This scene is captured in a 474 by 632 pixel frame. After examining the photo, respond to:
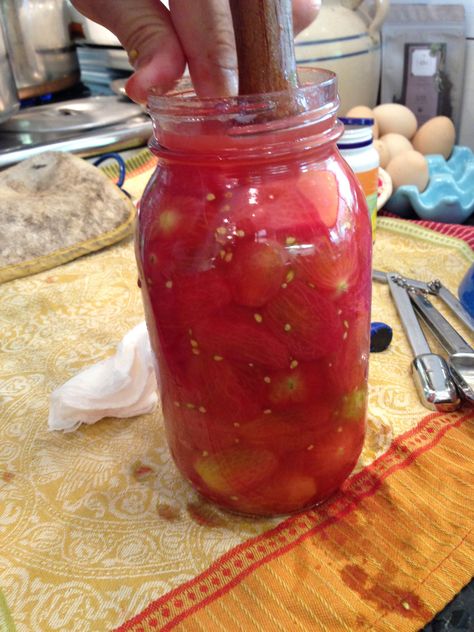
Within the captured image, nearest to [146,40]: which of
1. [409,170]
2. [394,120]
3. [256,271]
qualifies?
[256,271]

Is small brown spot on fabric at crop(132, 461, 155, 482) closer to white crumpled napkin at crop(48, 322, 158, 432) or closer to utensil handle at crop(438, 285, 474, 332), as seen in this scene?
white crumpled napkin at crop(48, 322, 158, 432)

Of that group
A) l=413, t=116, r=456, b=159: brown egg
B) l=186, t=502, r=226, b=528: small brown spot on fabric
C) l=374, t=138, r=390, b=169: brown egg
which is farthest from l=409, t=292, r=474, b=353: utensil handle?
l=413, t=116, r=456, b=159: brown egg

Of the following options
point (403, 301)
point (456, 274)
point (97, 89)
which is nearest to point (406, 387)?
point (403, 301)

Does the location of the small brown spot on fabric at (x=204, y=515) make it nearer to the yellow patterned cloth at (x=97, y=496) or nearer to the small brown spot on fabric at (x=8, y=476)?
the yellow patterned cloth at (x=97, y=496)

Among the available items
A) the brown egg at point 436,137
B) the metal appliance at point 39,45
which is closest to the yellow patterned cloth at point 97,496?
the brown egg at point 436,137

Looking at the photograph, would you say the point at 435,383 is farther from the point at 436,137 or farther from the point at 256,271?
the point at 436,137

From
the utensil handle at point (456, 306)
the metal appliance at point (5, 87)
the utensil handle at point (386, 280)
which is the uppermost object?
the metal appliance at point (5, 87)

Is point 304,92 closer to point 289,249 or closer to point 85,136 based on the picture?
point 289,249
